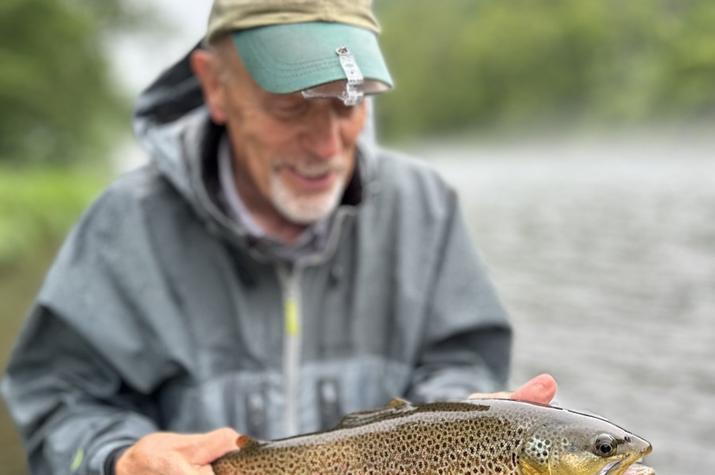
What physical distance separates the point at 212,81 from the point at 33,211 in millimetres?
14734

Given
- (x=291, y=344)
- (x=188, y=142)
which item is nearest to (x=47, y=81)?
(x=188, y=142)

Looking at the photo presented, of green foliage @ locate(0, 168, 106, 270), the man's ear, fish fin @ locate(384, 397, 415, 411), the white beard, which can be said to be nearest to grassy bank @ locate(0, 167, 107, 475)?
green foliage @ locate(0, 168, 106, 270)

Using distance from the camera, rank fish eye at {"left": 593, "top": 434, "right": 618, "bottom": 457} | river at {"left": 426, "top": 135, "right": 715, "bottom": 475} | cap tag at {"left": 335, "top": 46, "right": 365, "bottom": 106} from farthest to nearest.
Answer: river at {"left": 426, "top": 135, "right": 715, "bottom": 475}, cap tag at {"left": 335, "top": 46, "right": 365, "bottom": 106}, fish eye at {"left": 593, "top": 434, "right": 618, "bottom": 457}

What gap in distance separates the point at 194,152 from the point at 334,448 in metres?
1.45

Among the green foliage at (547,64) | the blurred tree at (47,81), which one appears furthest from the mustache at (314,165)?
the green foliage at (547,64)

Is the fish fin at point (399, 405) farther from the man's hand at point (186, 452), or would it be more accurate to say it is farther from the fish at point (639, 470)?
the fish at point (639, 470)

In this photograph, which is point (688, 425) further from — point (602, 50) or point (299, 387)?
point (602, 50)

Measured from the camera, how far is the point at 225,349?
133 inches

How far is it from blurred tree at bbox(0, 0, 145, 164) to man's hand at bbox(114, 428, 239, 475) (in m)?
27.6

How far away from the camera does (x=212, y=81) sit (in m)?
Answer: 3.45

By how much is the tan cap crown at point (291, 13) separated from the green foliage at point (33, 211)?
1140cm

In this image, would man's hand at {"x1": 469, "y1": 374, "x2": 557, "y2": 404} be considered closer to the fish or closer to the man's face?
the fish

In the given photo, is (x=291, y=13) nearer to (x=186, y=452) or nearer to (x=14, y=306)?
(x=186, y=452)

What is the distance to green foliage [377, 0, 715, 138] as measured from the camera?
51.1 meters
